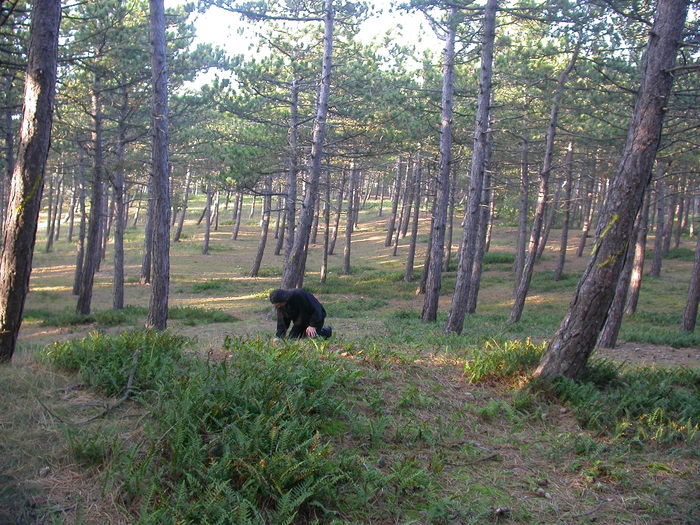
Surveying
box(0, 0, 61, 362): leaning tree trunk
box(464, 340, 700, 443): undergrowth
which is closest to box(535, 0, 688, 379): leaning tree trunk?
box(464, 340, 700, 443): undergrowth

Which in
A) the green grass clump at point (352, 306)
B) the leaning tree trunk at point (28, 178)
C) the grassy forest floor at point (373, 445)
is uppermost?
the leaning tree trunk at point (28, 178)

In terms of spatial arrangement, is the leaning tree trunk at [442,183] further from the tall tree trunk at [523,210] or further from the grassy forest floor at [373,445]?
the grassy forest floor at [373,445]

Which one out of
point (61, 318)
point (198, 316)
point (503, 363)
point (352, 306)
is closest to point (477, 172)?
point (503, 363)

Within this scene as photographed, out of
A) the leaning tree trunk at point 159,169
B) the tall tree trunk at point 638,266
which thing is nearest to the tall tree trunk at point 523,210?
the tall tree trunk at point 638,266

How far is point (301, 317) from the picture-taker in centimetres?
847

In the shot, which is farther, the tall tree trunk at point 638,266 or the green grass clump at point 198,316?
the tall tree trunk at point 638,266

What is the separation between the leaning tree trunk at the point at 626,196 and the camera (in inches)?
241

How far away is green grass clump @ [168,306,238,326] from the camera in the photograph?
59.4 feet

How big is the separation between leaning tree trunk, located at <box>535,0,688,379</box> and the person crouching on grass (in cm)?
349

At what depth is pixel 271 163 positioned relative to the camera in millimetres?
21953

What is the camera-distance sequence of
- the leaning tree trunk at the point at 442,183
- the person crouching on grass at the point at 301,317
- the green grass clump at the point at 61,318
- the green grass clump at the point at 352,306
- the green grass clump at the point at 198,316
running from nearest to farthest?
the person crouching on grass at the point at 301,317, the leaning tree trunk at the point at 442,183, the green grass clump at the point at 61,318, the green grass clump at the point at 198,316, the green grass clump at the point at 352,306

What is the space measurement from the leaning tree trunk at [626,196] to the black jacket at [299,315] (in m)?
3.56

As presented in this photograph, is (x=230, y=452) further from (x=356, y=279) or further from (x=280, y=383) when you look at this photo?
(x=356, y=279)

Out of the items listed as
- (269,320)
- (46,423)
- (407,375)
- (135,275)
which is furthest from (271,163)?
(46,423)
